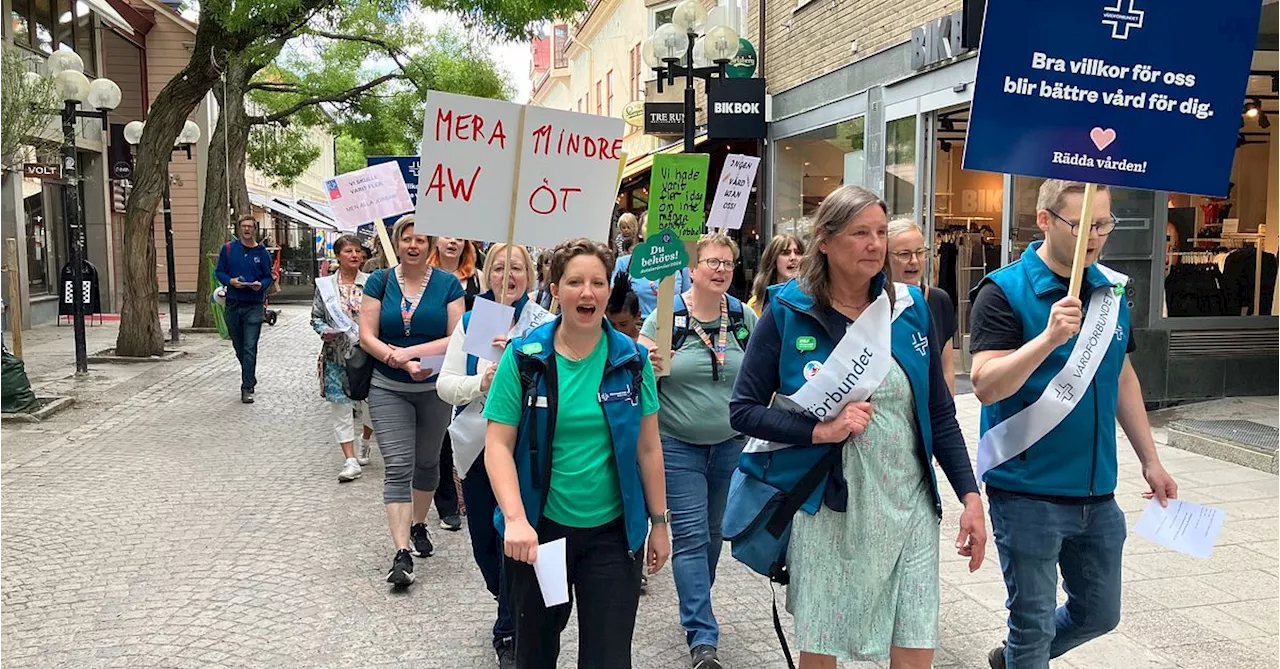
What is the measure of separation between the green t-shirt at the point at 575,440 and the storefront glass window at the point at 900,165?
9840mm

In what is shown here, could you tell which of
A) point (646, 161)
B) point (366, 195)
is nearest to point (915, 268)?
point (366, 195)

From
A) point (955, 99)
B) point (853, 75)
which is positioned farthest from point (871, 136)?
point (955, 99)

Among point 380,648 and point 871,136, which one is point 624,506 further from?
point 871,136

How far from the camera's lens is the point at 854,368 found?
2.76 meters

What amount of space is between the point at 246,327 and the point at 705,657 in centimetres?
871

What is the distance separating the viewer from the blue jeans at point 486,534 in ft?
13.5

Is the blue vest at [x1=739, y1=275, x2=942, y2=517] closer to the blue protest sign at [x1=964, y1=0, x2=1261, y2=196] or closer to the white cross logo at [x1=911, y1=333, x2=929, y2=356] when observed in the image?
the white cross logo at [x1=911, y1=333, x2=929, y2=356]

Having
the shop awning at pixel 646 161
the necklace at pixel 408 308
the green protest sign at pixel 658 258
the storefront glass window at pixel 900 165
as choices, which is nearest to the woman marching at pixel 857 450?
the green protest sign at pixel 658 258

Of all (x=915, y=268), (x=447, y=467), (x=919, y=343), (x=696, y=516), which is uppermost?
(x=915, y=268)

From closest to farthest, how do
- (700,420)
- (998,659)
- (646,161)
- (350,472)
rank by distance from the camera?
(998,659)
(700,420)
(350,472)
(646,161)

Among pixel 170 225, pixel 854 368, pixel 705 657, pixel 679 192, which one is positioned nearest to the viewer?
pixel 854 368

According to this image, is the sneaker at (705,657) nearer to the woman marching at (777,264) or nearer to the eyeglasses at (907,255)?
the eyeglasses at (907,255)

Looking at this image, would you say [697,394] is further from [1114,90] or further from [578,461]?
[1114,90]

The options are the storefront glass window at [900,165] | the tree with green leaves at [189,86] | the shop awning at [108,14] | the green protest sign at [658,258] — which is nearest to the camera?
the green protest sign at [658,258]
